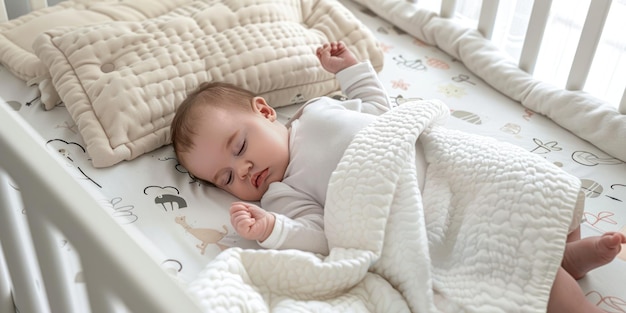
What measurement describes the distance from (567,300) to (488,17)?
0.79 m

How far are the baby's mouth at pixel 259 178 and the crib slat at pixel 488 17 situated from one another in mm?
669

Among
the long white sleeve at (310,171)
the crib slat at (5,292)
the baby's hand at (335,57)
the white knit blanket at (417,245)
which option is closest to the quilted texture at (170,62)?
the baby's hand at (335,57)

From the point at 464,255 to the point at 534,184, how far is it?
13cm

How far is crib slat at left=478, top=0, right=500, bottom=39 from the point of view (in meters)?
1.46

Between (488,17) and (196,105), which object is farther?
(488,17)

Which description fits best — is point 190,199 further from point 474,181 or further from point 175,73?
point 474,181

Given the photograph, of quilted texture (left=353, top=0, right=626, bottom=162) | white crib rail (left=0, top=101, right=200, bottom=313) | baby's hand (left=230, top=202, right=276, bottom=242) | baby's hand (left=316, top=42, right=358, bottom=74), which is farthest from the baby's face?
quilted texture (left=353, top=0, right=626, bottom=162)

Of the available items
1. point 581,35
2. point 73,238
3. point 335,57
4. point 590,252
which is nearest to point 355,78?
point 335,57

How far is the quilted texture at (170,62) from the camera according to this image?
1176 mm

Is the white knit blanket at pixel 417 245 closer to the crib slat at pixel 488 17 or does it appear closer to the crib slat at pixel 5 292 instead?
the crib slat at pixel 5 292

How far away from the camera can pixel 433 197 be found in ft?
3.19

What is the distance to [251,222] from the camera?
944 mm

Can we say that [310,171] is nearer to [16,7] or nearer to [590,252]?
[590,252]

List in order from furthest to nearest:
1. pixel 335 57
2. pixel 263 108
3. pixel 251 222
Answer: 1. pixel 335 57
2. pixel 263 108
3. pixel 251 222
